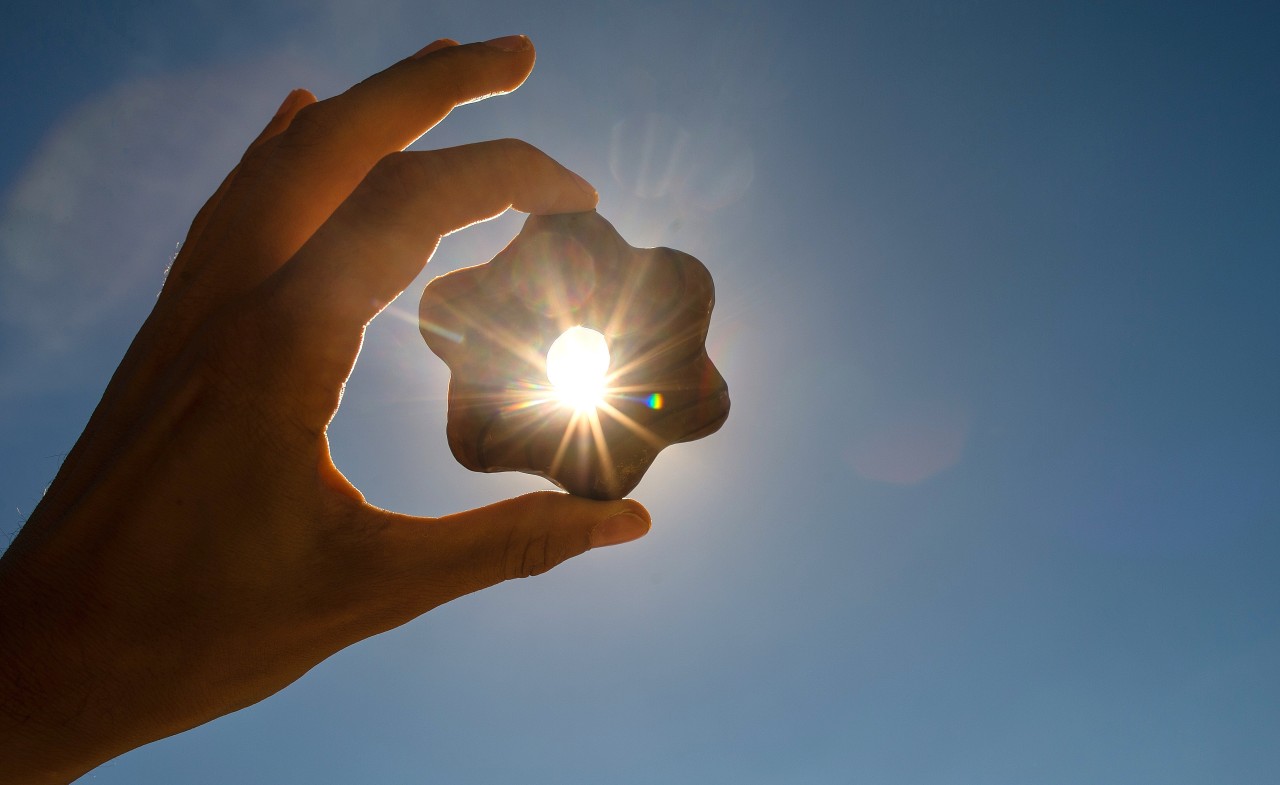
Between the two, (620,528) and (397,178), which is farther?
(620,528)

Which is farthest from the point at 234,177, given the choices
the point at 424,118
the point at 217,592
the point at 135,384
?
the point at 217,592

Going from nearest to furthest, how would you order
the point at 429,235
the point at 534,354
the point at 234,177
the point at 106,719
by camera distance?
the point at 106,719 → the point at 429,235 → the point at 534,354 → the point at 234,177

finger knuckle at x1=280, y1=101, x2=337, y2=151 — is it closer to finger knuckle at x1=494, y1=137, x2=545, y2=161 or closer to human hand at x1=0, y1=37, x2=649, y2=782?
human hand at x1=0, y1=37, x2=649, y2=782

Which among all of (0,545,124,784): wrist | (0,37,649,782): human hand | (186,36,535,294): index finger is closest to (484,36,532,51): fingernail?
(186,36,535,294): index finger

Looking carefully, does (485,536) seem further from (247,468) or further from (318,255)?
(318,255)

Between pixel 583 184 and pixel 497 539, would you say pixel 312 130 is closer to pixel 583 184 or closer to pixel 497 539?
pixel 583 184

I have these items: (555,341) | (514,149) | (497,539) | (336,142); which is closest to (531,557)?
(497,539)
